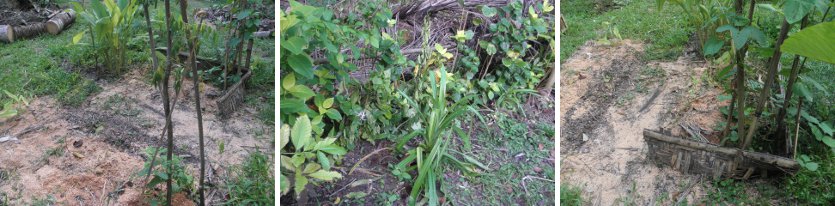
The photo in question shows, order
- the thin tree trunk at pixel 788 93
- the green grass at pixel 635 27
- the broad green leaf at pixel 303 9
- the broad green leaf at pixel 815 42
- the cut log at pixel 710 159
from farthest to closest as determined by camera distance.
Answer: the green grass at pixel 635 27 < the cut log at pixel 710 159 < the thin tree trunk at pixel 788 93 < the broad green leaf at pixel 303 9 < the broad green leaf at pixel 815 42

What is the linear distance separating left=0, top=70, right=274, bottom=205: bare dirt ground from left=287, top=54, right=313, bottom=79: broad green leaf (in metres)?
0.39

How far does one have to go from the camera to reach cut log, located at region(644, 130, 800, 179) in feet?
5.82

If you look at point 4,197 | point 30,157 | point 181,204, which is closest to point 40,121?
point 30,157

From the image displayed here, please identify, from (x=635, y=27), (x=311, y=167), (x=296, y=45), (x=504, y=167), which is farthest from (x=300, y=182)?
(x=635, y=27)

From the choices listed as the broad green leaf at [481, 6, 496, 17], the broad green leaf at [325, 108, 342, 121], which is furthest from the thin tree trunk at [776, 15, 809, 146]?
the broad green leaf at [325, 108, 342, 121]

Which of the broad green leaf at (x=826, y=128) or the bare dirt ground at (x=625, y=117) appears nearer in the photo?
the broad green leaf at (x=826, y=128)

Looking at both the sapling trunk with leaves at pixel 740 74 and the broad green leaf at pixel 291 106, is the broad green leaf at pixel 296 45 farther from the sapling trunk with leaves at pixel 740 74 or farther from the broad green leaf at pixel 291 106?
the sapling trunk with leaves at pixel 740 74

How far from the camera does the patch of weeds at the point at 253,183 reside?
5.45 ft

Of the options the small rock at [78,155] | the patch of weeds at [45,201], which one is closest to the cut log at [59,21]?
the small rock at [78,155]

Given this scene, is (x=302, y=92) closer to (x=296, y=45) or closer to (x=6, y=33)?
(x=296, y=45)

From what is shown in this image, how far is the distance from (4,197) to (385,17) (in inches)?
40.8

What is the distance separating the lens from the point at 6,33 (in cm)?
169

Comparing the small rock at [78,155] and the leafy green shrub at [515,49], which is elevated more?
the leafy green shrub at [515,49]

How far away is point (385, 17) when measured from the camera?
4.11 ft
